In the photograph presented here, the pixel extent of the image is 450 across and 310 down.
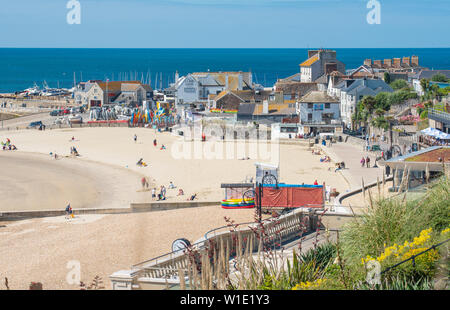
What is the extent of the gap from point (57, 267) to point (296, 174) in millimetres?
21753

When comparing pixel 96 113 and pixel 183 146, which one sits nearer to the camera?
pixel 183 146

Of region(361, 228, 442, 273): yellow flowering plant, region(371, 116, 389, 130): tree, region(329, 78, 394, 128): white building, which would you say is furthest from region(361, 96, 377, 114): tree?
region(361, 228, 442, 273): yellow flowering plant

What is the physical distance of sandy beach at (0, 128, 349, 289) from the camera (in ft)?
66.6

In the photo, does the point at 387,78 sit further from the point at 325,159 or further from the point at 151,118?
the point at 325,159

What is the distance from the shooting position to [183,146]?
54.0 meters

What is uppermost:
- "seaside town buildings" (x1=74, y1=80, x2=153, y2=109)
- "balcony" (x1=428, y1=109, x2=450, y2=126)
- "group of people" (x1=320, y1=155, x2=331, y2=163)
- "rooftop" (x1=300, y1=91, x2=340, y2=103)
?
"seaside town buildings" (x1=74, y1=80, x2=153, y2=109)

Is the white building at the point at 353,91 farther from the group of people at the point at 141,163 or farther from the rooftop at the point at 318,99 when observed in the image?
the group of people at the point at 141,163

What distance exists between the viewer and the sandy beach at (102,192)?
66.6 ft

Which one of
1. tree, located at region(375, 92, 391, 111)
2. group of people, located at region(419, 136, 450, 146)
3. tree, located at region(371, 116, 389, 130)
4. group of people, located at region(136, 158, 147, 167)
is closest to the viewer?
group of people, located at region(419, 136, 450, 146)

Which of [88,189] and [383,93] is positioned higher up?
[383,93]

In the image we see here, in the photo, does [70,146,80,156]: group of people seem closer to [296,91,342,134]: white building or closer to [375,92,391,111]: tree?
[296,91,342,134]: white building
